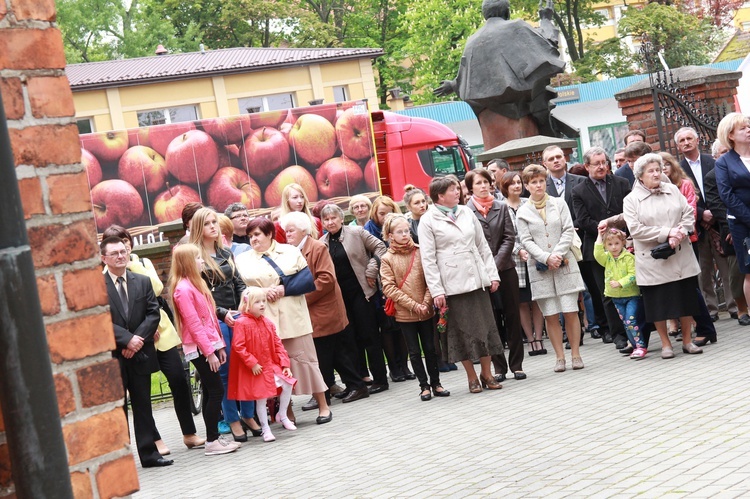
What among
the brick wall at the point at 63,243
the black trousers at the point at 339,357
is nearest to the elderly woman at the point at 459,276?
the black trousers at the point at 339,357

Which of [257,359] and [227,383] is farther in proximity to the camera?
[227,383]

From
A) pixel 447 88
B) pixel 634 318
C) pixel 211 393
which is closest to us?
pixel 211 393

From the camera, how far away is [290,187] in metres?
11.2

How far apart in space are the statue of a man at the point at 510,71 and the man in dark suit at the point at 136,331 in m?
7.12

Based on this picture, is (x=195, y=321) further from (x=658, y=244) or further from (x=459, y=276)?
(x=658, y=244)

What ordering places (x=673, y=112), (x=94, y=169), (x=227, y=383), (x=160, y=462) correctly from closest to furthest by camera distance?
(x=160, y=462) < (x=227, y=383) < (x=673, y=112) < (x=94, y=169)

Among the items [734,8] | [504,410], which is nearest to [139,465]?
[504,410]

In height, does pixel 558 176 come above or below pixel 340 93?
below

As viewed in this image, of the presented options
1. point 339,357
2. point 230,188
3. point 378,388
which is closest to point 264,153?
point 230,188

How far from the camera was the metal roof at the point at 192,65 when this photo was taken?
40.8m

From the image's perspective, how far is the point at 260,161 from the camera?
2412 cm

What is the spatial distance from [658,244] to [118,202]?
1517 cm

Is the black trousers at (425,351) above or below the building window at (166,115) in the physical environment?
below

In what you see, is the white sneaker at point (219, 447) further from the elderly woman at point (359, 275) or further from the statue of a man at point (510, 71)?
the statue of a man at point (510, 71)
